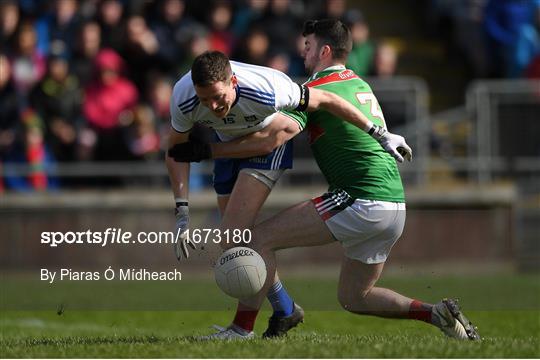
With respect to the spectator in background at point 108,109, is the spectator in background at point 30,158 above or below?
below

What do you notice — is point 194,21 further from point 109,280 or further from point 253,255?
point 253,255

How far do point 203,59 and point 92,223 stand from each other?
374 inches

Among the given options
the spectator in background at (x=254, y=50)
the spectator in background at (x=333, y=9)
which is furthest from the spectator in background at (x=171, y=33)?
the spectator in background at (x=333, y=9)

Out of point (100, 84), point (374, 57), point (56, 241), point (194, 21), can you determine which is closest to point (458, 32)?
point (374, 57)

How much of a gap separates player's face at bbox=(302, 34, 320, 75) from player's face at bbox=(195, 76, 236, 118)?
1.08 meters

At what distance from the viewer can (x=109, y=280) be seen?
15.4 meters

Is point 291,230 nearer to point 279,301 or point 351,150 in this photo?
point 351,150

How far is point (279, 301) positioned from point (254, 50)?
891cm

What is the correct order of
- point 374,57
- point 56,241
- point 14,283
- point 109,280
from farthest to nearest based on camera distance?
point 374,57 → point 56,241 → point 14,283 → point 109,280

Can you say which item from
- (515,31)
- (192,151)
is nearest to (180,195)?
(192,151)

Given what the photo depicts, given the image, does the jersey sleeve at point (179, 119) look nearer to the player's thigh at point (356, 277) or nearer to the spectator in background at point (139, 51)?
the player's thigh at point (356, 277)

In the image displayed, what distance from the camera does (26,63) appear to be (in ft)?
62.2

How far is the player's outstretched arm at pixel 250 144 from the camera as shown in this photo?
978 centimetres

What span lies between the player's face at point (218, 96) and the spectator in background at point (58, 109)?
946 centimetres
